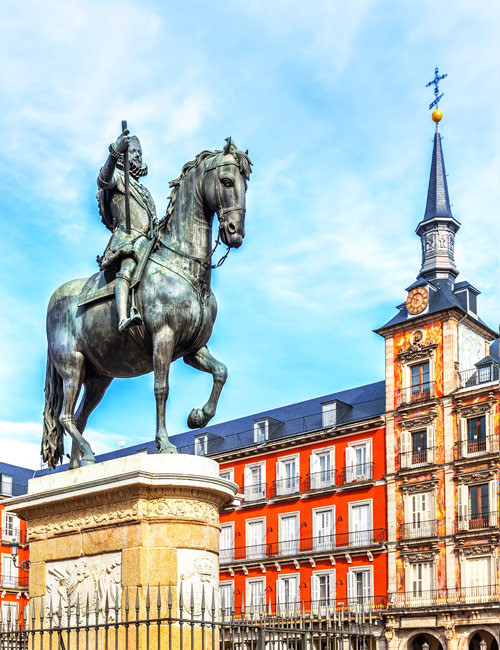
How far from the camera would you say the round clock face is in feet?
146

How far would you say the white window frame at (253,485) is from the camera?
1932 inches

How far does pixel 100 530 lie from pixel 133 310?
195 centimetres

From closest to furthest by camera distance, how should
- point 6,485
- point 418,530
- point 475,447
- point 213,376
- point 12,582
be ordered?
point 213,376 → point 475,447 → point 418,530 → point 12,582 → point 6,485

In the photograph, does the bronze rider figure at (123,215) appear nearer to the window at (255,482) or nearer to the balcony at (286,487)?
the balcony at (286,487)

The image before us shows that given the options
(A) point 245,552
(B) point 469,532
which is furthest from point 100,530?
(A) point 245,552

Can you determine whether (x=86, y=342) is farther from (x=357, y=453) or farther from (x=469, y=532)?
(x=357, y=453)

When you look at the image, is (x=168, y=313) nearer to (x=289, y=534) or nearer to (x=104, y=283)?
(x=104, y=283)

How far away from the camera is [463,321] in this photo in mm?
43562

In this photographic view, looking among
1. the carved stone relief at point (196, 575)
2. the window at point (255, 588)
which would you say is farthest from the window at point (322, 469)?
the carved stone relief at point (196, 575)

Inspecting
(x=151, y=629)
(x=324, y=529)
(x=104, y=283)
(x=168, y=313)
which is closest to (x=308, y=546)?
(x=324, y=529)

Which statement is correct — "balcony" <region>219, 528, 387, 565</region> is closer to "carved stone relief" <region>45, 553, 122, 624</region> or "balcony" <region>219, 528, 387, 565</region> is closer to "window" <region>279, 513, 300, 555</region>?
"window" <region>279, 513, 300, 555</region>

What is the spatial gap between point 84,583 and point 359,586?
37243mm

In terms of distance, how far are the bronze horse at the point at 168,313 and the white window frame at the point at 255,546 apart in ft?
131

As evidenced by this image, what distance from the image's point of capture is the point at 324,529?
→ 4584cm
